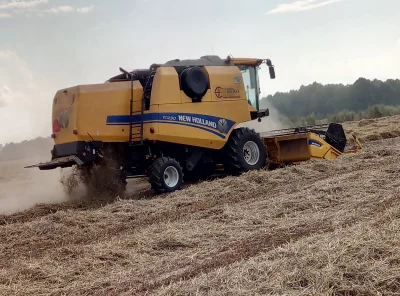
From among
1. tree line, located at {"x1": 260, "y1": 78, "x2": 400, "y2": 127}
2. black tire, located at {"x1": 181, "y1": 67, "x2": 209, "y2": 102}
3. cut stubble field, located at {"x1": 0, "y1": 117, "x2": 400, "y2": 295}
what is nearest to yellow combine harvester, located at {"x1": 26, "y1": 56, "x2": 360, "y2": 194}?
black tire, located at {"x1": 181, "y1": 67, "x2": 209, "y2": 102}

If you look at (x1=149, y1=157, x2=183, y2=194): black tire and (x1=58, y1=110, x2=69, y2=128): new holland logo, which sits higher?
(x1=58, y1=110, x2=69, y2=128): new holland logo

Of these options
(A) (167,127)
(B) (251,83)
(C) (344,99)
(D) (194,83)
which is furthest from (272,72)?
(C) (344,99)

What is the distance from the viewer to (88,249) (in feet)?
19.2

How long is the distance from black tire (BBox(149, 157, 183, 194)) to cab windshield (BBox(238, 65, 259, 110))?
→ 132 inches

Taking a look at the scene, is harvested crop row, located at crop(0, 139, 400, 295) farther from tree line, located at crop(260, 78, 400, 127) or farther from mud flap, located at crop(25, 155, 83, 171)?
tree line, located at crop(260, 78, 400, 127)

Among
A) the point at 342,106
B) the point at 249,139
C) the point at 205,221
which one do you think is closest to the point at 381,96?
the point at 342,106

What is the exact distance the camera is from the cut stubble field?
409 centimetres

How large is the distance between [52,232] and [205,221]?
84.3 inches

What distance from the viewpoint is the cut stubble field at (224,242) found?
409cm

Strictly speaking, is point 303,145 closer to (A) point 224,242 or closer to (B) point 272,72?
(B) point 272,72

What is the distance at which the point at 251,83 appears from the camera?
1304 cm

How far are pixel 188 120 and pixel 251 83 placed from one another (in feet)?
9.45

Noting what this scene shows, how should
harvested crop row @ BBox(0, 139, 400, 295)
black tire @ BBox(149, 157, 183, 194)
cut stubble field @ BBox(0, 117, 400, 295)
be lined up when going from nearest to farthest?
1. cut stubble field @ BBox(0, 117, 400, 295)
2. harvested crop row @ BBox(0, 139, 400, 295)
3. black tire @ BBox(149, 157, 183, 194)

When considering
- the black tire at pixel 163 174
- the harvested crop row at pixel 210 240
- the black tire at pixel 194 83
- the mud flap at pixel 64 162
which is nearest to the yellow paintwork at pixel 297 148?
the black tire at pixel 194 83
